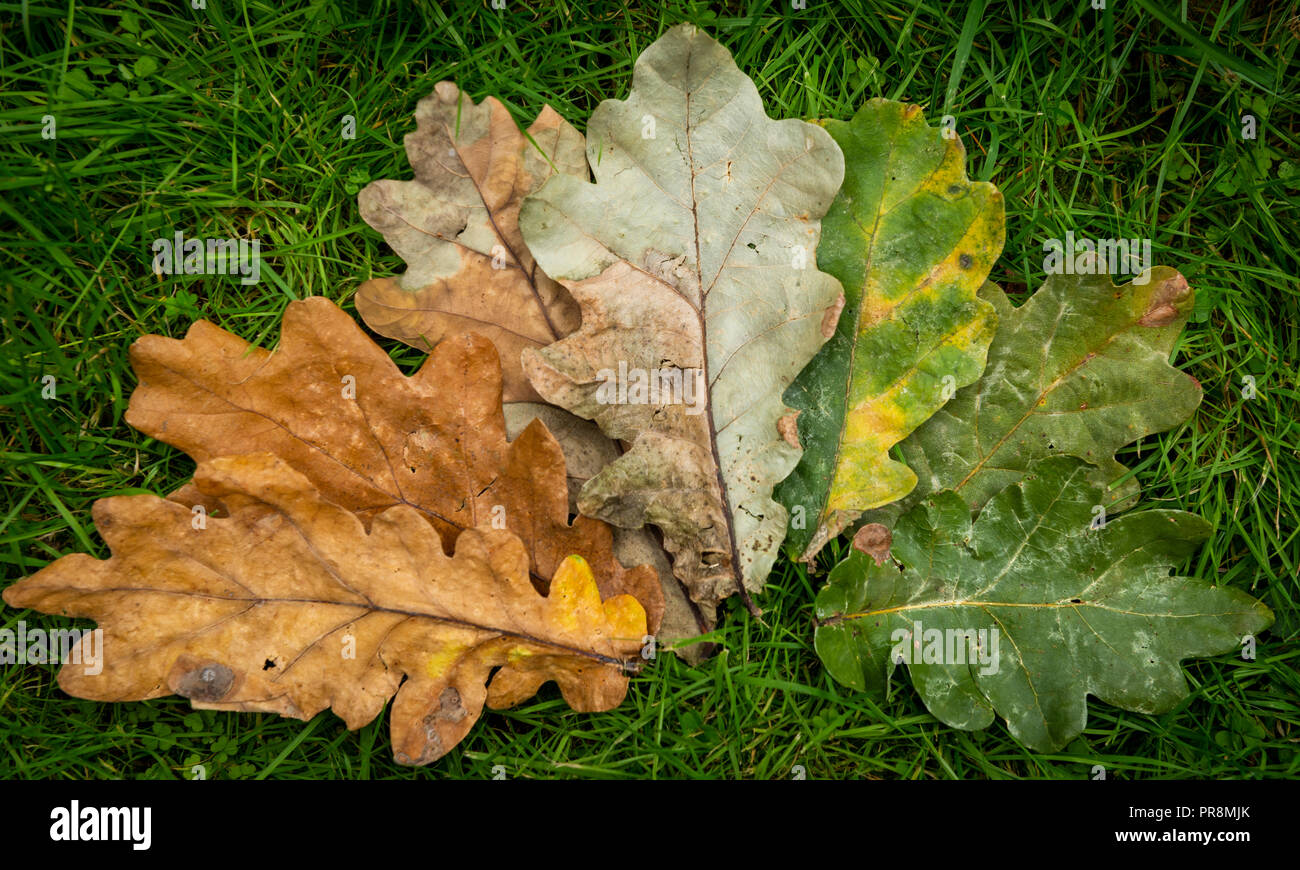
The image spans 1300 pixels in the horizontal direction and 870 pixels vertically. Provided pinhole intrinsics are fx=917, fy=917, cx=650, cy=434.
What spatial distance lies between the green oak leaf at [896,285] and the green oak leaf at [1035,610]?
0.77ft

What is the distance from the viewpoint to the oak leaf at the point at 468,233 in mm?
2656

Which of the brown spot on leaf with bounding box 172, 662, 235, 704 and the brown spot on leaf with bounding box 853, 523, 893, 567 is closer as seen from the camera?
the brown spot on leaf with bounding box 172, 662, 235, 704

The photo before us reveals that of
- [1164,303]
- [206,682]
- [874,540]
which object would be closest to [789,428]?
[874,540]

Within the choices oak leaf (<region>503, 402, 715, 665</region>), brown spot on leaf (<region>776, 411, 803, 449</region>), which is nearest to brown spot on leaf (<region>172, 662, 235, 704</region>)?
oak leaf (<region>503, 402, 715, 665</region>)

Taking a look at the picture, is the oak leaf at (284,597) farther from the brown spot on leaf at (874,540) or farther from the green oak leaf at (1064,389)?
the green oak leaf at (1064,389)

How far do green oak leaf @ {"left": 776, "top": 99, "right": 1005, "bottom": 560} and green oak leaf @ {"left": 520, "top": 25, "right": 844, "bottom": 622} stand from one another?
0.44 ft

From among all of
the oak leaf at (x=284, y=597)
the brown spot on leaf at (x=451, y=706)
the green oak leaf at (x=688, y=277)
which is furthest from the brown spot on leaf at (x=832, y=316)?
the brown spot on leaf at (x=451, y=706)

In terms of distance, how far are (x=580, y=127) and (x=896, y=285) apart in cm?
113

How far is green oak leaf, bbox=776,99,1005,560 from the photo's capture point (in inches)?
103

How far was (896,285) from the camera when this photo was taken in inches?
103

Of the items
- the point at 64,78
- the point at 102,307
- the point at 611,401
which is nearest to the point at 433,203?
the point at 611,401

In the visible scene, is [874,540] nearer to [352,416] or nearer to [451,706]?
Answer: [451,706]

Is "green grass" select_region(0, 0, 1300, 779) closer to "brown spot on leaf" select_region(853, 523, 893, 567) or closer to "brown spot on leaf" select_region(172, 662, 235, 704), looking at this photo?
"brown spot on leaf" select_region(853, 523, 893, 567)
